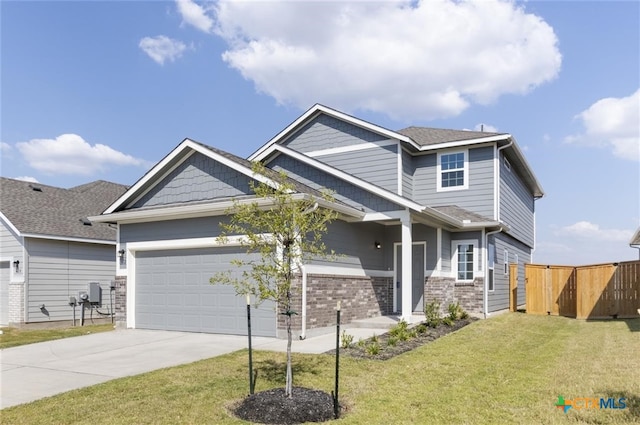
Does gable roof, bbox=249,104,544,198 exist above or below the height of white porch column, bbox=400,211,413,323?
above

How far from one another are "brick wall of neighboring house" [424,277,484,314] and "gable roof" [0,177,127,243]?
485 inches

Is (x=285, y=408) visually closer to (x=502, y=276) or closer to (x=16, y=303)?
(x=502, y=276)

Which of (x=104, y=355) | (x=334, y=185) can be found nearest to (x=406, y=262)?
(x=334, y=185)

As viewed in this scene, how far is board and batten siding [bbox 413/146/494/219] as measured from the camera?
16.1 metres

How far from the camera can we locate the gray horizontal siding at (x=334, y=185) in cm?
1303

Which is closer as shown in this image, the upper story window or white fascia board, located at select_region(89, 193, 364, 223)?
white fascia board, located at select_region(89, 193, 364, 223)

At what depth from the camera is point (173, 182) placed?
13.5m

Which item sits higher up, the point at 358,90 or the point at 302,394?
the point at 358,90

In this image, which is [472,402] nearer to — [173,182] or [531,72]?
[173,182]

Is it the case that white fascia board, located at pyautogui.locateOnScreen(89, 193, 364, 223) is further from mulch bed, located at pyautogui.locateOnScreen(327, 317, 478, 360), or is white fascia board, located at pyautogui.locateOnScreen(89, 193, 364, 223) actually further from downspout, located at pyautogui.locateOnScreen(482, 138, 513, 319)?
downspout, located at pyautogui.locateOnScreen(482, 138, 513, 319)

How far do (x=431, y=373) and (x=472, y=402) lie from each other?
159 cm

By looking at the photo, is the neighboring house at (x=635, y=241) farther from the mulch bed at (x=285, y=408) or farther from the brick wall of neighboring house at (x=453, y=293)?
the mulch bed at (x=285, y=408)

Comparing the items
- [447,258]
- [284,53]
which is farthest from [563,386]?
[284,53]

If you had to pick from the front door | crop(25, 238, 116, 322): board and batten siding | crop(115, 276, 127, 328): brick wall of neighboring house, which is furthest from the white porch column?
crop(25, 238, 116, 322): board and batten siding
